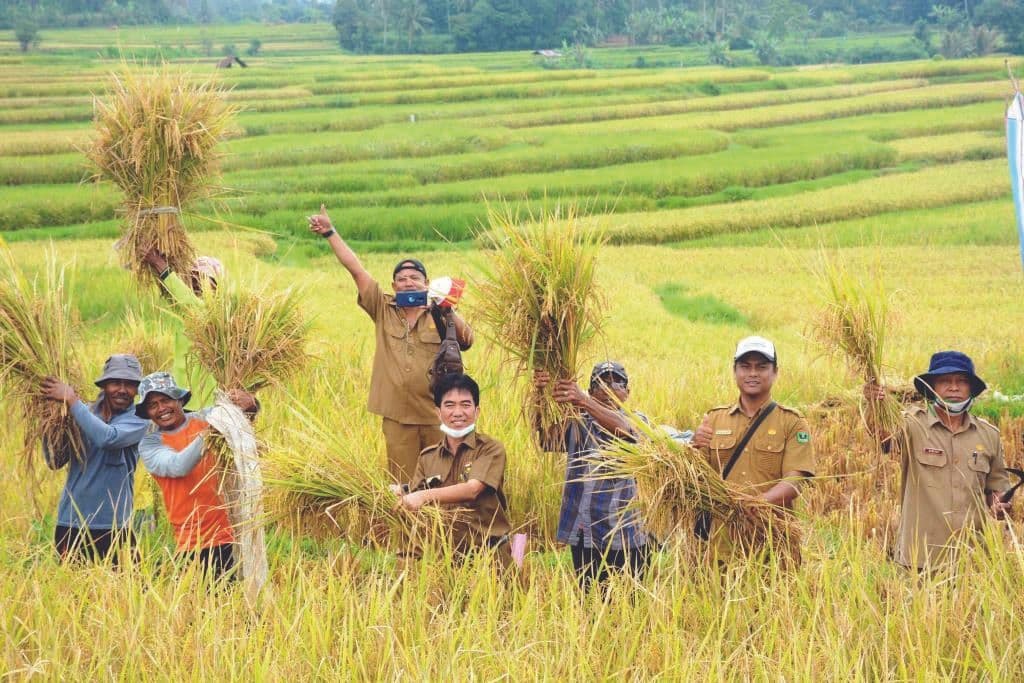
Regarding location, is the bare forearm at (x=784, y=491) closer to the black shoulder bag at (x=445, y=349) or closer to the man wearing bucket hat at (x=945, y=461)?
the man wearing bucket hat at (x=945, y=461)

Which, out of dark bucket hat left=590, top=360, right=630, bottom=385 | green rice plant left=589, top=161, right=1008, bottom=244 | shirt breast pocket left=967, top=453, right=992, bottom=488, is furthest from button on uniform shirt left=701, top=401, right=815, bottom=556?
green rice plant left=589, top=161, right=1008, bottom=244

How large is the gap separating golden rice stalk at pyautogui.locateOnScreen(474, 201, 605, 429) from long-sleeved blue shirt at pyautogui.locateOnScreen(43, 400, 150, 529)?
1.46 m

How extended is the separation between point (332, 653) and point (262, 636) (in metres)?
0.23

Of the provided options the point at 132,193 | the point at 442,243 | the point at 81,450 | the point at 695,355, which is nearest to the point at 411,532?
the point at 81,450

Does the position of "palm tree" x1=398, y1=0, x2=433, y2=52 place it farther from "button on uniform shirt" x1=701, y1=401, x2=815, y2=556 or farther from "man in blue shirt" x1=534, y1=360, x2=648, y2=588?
"button on uniform shirt" x1=701, y1=401, x2=815, y2=556

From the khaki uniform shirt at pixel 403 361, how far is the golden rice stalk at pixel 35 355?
4.15ft

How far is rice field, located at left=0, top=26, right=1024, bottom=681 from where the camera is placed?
377cm

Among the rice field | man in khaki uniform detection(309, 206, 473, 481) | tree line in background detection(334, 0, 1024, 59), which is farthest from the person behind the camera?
tree line in background detection(334, 0, 1024, 59)

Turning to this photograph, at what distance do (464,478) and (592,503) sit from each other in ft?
1.61

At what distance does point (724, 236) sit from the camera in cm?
1858

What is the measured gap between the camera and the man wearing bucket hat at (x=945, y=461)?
4426 mm

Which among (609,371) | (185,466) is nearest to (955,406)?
(609,371)

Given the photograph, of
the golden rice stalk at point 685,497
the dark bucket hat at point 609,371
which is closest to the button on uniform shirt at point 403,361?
the dark bucket hat at point 609,371

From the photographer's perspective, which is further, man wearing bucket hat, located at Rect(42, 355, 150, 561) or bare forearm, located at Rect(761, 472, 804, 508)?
man wearing bucket hat, located at Rect(42, 355, 150, 561)
